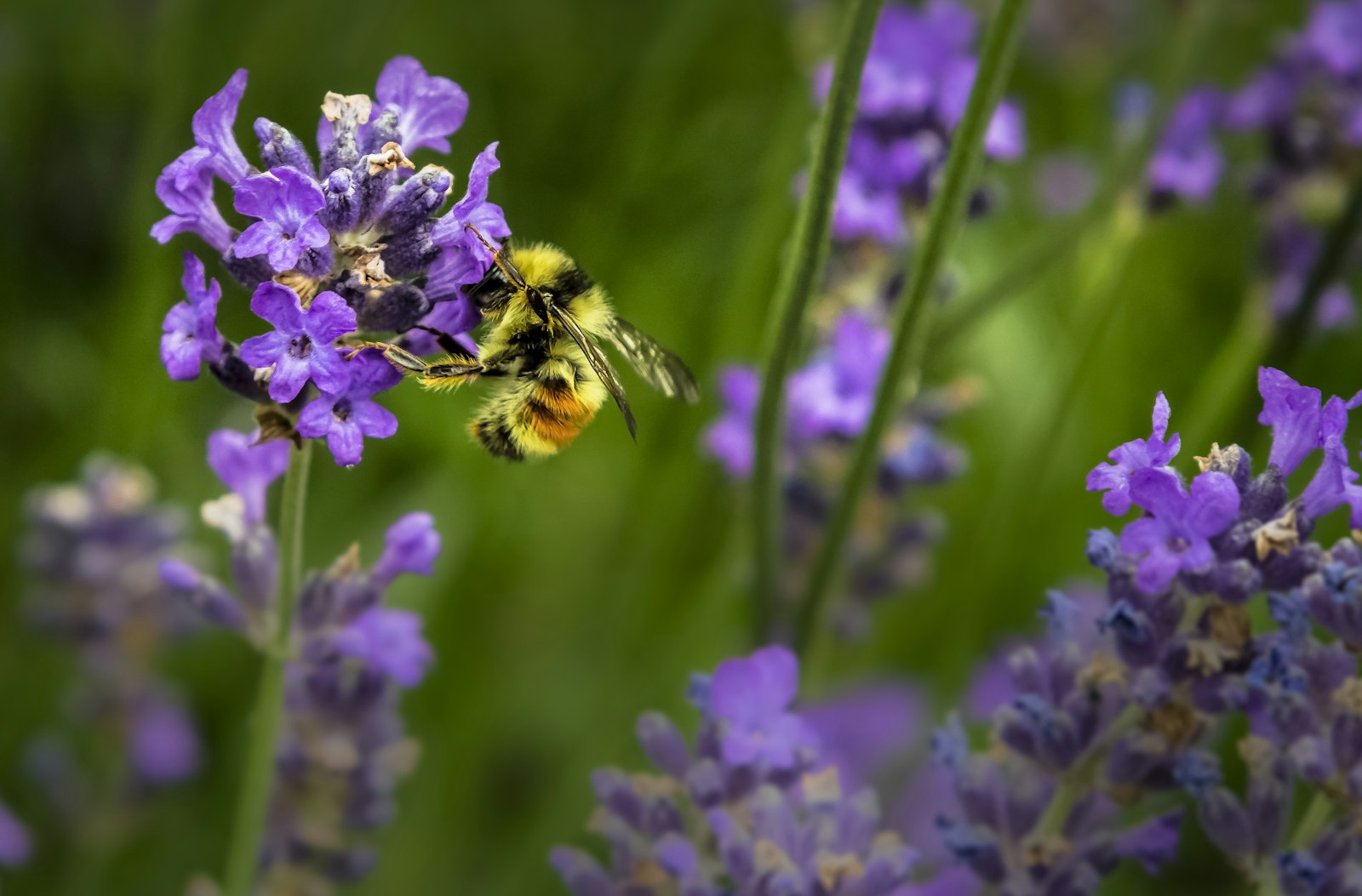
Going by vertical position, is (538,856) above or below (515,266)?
below

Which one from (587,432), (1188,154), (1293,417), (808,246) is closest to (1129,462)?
(1293,417)

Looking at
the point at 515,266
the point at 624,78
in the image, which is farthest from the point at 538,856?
the point at 624,78

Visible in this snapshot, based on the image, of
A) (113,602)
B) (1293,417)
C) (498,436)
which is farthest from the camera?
(113,602)

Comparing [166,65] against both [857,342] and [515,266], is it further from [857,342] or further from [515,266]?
A: [857,342]

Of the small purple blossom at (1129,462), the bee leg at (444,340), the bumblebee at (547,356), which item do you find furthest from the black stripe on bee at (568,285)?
the small purple blossom at (1129,462)

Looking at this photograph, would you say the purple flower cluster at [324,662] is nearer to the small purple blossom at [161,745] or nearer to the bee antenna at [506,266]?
the bee antenna at [506,266]

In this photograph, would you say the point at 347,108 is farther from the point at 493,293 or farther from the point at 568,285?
the point at 568,285
